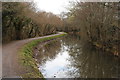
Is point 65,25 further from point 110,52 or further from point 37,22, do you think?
point 110,52

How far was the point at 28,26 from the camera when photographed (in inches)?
987

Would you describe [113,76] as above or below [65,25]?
→ below

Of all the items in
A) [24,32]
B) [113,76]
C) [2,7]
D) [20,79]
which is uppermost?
[2,7]

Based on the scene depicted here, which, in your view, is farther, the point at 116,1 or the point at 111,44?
the point at 111,44

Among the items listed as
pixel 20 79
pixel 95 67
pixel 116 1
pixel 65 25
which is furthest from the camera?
pixel 65 25

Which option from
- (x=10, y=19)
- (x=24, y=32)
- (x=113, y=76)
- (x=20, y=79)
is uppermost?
(x=10, y=19)

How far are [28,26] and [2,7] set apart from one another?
8106 millimetres

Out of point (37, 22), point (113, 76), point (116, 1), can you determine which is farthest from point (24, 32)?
point (113, 76)

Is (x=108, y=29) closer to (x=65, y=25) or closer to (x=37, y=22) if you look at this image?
(x=37, y=22)

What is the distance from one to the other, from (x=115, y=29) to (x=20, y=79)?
45.4 feet

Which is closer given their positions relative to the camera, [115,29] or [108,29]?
[115,29]

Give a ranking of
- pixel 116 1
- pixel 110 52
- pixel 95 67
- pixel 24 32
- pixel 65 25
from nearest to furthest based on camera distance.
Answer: pixel 95 67 → pixel 116 1 → pixel 110 52 → pixel 24 32 → pixel 65 25

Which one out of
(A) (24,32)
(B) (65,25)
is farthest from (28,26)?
(B) (65,25)

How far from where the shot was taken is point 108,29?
19469 millimetres
